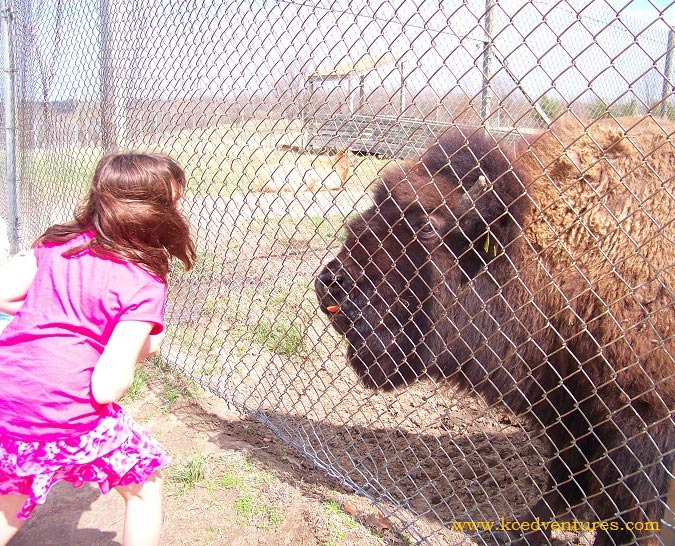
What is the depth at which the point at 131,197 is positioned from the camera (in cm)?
198

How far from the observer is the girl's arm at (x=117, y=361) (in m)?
1.74

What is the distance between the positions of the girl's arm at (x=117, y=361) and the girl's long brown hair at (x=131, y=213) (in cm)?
26

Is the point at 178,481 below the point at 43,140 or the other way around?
below

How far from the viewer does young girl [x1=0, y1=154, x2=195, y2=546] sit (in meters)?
1.79

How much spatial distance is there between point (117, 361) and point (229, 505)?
1.46 meters

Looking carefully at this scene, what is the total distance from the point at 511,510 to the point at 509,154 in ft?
7.02

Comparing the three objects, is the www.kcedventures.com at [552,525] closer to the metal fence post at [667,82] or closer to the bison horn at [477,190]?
the bison horn at [477,190]

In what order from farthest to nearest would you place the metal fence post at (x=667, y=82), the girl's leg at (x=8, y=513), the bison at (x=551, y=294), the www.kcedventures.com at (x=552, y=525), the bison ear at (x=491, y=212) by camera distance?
the bison ear at (x=491, y=212)
the www.kcedventures.com at (x=552, y=525)
the bison at (x=551, y=294)
the girl's leg at (x=8, y=513)
the metal fence post at (x=667, y=82)

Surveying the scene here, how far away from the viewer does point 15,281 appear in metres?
1.96

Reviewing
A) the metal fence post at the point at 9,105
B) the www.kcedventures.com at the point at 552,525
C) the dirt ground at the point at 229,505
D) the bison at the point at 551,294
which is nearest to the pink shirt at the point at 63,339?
the dirt ground at the point at 229,505

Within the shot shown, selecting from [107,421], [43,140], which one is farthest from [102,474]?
[43,140]

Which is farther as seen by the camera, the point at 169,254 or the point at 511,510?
the point at 511,510

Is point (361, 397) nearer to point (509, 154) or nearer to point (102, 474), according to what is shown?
point (509, 154)

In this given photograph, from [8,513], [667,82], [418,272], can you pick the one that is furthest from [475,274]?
[8,513]
